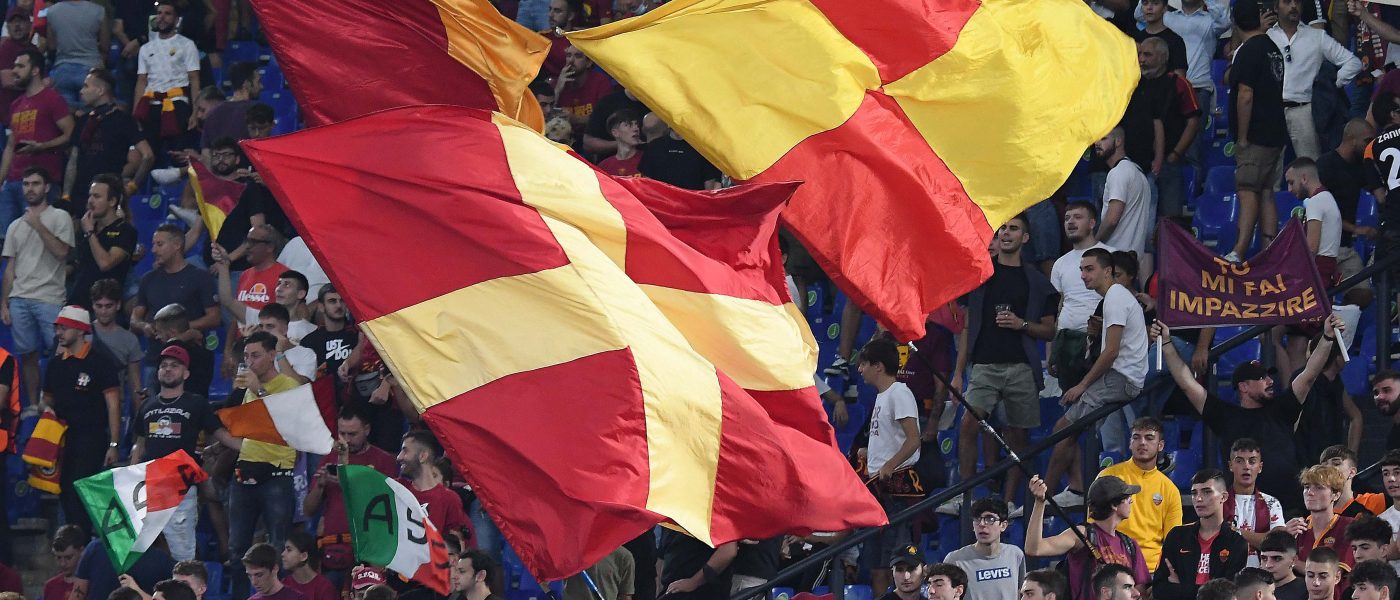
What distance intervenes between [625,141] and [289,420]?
11.8 feet

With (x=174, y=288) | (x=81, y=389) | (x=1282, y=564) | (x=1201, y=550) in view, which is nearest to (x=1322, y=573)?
(x=1282, y=564)

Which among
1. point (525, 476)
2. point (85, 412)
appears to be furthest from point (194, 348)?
point (525, 476)

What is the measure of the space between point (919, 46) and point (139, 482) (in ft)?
16.9

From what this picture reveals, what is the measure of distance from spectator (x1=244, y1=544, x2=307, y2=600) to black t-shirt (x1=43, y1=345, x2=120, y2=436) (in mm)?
2762

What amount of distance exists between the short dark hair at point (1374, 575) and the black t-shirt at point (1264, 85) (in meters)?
4.93

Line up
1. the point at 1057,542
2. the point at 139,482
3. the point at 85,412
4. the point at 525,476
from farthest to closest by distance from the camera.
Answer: the point at 85,412 < the point at 139,482 < the point at 1057,542 < the point at 525,476

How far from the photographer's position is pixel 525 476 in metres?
7.89

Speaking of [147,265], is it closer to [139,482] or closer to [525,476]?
[139,482]

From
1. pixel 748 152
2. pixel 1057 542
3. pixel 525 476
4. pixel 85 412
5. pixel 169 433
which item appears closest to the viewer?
pixel 525 476

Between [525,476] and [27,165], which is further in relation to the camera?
[27,165]

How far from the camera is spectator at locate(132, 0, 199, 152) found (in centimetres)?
1755

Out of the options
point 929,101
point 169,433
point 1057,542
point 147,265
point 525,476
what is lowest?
point 147,265

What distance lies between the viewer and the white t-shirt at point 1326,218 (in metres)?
12.5

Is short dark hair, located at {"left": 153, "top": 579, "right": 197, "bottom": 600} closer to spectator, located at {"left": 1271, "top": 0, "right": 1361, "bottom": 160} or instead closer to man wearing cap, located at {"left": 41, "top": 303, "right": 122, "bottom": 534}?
man wearing cap, located at {"left": 41, "top": 303, "right": 122, "bottom": 534}
